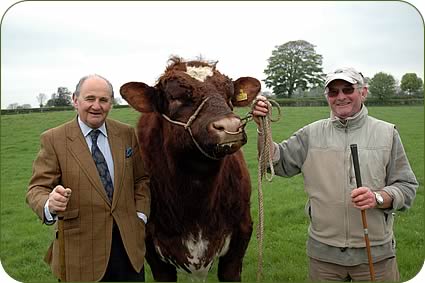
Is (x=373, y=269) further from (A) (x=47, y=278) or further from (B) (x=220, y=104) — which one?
(A) (x=47, y=278)

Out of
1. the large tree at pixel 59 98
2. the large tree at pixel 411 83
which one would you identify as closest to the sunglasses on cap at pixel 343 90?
the large tree at pixel 411 83

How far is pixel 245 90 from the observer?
15.7 feet

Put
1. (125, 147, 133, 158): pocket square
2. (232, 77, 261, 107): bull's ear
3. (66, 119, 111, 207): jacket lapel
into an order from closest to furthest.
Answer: (66, 119, 111, 207): jacket lapel → (125, 147, 133, 158): pocket square → (232, 77, 261, 107): bull's ear

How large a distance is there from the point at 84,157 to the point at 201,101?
3.55ft

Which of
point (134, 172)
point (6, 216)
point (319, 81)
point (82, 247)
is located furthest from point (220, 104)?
point (6, 216)

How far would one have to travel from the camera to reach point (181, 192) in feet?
15.4

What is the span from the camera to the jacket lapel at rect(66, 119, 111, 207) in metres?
3.93

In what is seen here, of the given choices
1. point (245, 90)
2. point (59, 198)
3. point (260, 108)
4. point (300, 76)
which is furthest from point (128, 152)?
point (300, 76)

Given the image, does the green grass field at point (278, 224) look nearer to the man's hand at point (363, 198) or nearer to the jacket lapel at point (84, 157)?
the man's hand at point (363, 198)

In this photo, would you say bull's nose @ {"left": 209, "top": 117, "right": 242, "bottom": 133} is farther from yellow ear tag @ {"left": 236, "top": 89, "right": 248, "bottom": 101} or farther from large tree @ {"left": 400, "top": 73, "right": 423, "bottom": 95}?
large tree @ {"left": 400, "top": 73, "right": 423, "bottom": 95}

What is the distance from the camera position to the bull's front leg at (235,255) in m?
5.20

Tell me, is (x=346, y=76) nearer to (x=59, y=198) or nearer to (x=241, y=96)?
(x=241, y=96)

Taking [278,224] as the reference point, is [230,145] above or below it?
above

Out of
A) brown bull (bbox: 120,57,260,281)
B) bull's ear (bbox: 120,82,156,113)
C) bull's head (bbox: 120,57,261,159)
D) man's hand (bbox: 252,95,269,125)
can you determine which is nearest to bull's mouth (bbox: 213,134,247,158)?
bull's head (bbox: 120,57,261,159)
